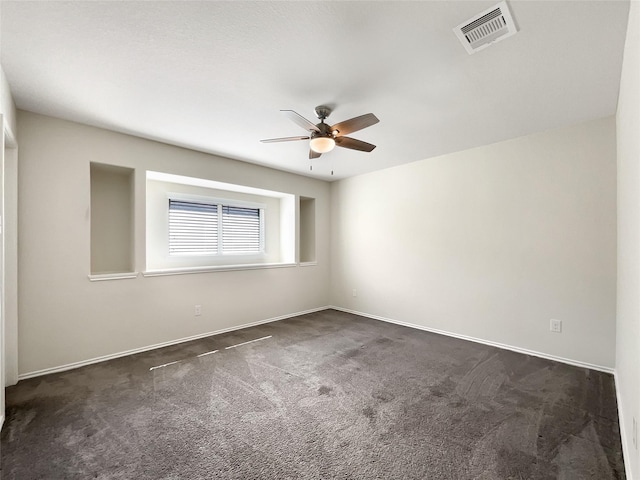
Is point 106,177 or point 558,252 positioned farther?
point 106,177

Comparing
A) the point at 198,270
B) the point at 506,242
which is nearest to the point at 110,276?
the point at 198,270

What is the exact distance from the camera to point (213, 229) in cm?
464

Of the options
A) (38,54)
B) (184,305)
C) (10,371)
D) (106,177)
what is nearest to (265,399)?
(184,305)

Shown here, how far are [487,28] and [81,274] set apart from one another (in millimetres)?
3950

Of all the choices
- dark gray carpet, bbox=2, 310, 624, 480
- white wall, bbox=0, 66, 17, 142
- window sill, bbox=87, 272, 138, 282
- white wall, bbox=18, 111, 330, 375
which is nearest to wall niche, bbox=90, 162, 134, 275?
window sill, bbox=87, 272, 138, 282

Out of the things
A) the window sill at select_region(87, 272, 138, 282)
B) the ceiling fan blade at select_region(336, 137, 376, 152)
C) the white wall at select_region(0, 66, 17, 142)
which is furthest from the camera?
the window sill at select_region(87, 272, 138, 282)

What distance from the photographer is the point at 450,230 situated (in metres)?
3.96

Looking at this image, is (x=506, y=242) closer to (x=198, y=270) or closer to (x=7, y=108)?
(x=198, y=270)

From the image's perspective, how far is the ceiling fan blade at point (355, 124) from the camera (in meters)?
2.27

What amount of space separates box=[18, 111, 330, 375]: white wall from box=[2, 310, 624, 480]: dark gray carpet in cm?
32

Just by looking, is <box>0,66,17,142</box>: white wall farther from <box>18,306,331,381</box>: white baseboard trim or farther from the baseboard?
the baseboard

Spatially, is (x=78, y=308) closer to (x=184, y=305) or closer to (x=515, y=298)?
(x=184, y=305)

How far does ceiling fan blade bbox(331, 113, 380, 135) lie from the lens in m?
2.27

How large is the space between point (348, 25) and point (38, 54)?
2.01 m
